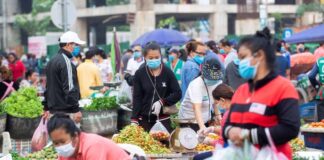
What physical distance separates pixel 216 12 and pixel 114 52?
160 feet

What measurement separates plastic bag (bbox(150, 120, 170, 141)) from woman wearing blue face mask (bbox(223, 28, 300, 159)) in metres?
5.04

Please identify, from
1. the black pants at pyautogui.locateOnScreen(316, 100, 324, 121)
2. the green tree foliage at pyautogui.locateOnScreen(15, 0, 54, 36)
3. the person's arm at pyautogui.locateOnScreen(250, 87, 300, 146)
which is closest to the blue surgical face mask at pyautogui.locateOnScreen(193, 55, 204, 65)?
the black pants at pyautogui.locateOnScreen(316, 100, 324, 121)

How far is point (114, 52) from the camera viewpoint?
19.5 metres

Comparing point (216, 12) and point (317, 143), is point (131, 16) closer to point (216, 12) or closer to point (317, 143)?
point (216, 12)

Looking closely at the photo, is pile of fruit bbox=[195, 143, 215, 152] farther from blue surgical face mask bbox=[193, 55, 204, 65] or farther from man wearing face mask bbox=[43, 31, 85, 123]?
man wearing face mask bbox=[43, 31, 85, 123]

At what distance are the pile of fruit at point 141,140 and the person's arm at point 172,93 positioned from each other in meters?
0.55

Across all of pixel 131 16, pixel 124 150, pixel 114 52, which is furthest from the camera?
pixel 131 16

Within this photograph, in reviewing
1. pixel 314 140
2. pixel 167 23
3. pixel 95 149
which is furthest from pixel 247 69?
pixel 167 23

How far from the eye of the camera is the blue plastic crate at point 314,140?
1089 centimetres

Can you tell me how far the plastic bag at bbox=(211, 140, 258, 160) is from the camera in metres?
5.52

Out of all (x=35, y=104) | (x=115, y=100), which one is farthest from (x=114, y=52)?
(x=35, y=104)

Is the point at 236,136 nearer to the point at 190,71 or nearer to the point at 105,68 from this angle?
the point at 190,71

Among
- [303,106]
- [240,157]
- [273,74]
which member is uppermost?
[273,74]

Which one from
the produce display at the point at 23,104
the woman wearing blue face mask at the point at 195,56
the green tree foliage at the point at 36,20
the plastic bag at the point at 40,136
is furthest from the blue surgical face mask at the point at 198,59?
the green tree foliage at the point at 36,20
